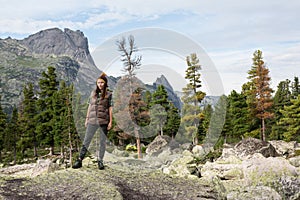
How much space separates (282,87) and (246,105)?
19701 millimetres

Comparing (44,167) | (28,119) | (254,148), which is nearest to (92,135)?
(44,167)

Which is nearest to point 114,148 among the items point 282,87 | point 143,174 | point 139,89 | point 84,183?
point 139,89

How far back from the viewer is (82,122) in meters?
13.5

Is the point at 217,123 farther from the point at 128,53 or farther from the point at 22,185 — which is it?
the point at 22,185

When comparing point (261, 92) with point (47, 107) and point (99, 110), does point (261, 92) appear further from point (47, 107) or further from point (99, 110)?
point (99, 110)

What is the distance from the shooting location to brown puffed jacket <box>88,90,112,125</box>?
30.9 ft

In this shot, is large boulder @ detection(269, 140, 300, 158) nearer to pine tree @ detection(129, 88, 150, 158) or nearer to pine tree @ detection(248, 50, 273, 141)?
pine tree @ detection(248, 50, 273, 141)

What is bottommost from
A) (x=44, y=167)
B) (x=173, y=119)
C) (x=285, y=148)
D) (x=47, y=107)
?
(x=285, y=148)

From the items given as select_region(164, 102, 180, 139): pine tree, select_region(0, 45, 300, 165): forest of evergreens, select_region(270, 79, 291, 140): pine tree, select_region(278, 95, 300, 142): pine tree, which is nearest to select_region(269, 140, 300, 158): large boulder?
select_region(0, 45, 300, 165): forest of evergreens

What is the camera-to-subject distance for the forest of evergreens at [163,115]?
12.6 m

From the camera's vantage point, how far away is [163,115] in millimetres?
13039

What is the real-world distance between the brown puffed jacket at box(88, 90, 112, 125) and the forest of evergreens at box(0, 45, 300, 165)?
9.56 ft

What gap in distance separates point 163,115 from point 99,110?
407cm

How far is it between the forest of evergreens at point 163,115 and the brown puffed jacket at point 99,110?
9.56 feet
